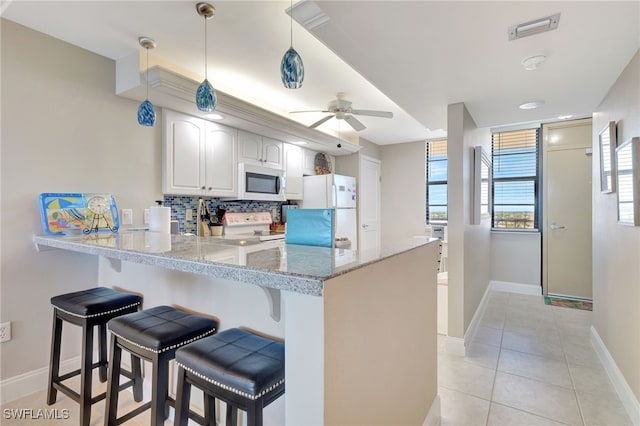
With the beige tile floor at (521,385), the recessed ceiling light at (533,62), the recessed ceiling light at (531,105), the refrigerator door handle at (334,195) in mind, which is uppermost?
the recessed ceiling light at (531,105)

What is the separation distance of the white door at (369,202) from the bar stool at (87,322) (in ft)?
12.3

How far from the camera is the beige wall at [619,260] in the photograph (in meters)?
1.81

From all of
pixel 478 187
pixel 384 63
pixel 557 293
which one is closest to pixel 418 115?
pixel 478 187

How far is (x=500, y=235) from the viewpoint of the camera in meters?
4.67

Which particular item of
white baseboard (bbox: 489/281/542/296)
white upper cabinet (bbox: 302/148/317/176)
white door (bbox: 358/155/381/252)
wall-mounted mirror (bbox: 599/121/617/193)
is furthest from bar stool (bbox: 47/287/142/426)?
white baseboard (bbox: 489/281/542/296)

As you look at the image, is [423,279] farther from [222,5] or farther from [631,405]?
[222,5]

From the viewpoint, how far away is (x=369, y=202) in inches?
215

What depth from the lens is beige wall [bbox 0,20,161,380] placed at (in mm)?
2037

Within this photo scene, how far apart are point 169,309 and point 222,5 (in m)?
1.76

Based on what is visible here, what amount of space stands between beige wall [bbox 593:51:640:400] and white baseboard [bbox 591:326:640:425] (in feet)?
0.14

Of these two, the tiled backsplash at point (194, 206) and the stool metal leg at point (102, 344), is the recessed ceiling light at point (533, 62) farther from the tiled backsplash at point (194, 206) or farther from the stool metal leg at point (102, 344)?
the stool metal leg at point (102, 344)

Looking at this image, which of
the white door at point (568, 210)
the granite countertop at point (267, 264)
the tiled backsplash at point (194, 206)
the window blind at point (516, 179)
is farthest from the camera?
the window blind at point (516, 179)

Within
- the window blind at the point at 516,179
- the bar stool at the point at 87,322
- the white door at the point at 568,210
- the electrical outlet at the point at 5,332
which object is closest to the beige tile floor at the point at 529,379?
the white door at the point at 568,210

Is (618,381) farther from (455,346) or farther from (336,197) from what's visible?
(336,197)
